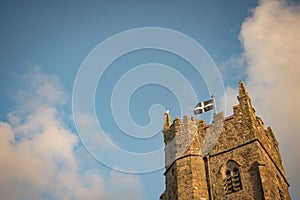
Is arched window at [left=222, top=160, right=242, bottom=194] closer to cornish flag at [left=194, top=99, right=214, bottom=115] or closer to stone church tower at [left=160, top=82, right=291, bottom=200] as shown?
stone church tower at [left=160, top=82, right=291, bottom=200]

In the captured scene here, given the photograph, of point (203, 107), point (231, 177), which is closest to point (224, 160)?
point (231, 177)

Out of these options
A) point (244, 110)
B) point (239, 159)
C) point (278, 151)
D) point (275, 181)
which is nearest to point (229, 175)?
point (239, 159)

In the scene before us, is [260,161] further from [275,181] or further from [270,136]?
[270,136]

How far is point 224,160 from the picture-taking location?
27297mm

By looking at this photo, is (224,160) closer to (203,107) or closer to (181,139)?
(181,139)

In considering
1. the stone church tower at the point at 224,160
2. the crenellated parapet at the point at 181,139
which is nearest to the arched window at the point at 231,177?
the stone church tower at the point at 224,160

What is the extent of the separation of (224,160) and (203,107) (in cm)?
523

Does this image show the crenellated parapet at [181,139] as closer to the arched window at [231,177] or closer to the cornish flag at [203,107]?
the cornish flag at [203,107]

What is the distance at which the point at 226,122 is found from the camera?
2859cm

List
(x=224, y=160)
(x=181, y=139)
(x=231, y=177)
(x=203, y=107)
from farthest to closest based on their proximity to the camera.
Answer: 1. (x=203, y=107)
2. (x=181, y=139)
3. (x=224, y=160)
4. (x=231, y=177)

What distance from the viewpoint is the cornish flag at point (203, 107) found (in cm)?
3103

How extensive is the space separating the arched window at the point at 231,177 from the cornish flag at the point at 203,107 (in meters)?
5.21

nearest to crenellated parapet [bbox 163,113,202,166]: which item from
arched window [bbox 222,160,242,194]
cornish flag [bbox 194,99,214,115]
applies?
cornish flag [bbox 194,99,214,115]

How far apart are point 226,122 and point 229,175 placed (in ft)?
12.5
